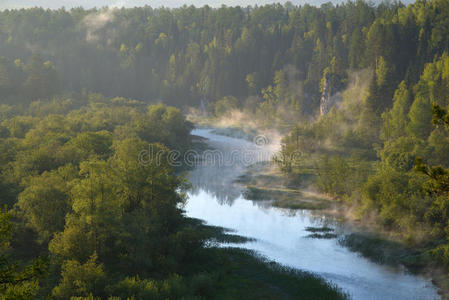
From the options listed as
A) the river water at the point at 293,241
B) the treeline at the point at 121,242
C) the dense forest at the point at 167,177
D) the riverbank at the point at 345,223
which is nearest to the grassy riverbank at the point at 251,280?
the treeline at the point at 121,242

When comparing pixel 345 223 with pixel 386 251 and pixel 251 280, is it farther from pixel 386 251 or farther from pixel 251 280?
pixel 251 280

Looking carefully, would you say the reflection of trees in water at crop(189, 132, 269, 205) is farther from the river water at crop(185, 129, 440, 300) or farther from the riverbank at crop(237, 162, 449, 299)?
the riverbank at crop(237, 162, 449, 299)

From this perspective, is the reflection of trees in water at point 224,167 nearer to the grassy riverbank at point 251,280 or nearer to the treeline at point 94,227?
the treeline at point 94,227

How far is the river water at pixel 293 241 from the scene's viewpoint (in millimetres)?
43750

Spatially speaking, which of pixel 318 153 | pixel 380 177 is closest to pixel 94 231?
pixel 380 177

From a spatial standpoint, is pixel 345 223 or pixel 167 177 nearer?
pixel 167 177

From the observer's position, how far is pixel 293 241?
2271 inches

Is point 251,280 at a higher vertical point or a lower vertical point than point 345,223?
lower

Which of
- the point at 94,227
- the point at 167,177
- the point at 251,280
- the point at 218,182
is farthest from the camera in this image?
the point at 218,182

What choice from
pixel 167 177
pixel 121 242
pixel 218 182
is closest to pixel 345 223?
pixel 167 177

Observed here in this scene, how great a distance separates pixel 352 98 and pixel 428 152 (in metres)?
61.9

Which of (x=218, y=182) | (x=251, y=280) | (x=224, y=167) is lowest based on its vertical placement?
(x=224, y=167)

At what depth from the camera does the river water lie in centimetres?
4375

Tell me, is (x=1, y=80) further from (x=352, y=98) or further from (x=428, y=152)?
(x=428, y=152)
